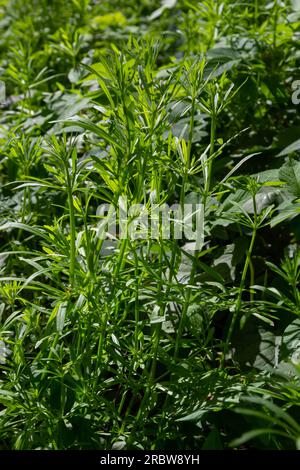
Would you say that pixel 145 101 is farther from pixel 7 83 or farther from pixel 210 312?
pixel 7 83

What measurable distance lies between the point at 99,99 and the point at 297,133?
0.51 m

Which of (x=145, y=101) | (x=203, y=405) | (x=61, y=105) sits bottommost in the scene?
(x=203, y=405)

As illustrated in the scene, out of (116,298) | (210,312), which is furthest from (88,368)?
(210,312)

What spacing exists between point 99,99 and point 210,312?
2.42 ft

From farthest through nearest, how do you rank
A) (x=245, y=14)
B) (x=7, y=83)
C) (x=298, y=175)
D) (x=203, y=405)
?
→ (x=7, y=83) → (x=245, y=14) → (x=298, y=175) → (x=203, y=405)

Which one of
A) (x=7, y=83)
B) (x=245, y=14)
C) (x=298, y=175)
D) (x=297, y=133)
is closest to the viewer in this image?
(x=298, y=175)

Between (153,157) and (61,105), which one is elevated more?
(61,105)

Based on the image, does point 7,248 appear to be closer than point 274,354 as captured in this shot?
No

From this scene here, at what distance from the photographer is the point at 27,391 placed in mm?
1229

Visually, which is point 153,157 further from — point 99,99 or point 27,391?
point 99,99

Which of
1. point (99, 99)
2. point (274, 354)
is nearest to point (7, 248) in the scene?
point (99, 99)

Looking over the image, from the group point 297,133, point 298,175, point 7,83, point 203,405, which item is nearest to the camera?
point 203,405

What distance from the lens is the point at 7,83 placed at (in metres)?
2.60

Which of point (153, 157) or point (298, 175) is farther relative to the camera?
point (298, 175)
